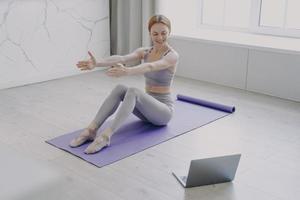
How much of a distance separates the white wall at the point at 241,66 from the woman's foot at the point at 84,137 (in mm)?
1680

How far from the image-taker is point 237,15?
4129 mm

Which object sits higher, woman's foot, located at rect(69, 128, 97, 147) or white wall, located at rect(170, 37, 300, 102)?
white wall, located at rect(170, 37, 300, 102)

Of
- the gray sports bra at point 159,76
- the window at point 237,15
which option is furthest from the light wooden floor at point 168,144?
the window at point 237,15

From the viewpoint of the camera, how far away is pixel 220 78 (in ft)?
12.7

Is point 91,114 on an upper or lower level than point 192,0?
lower

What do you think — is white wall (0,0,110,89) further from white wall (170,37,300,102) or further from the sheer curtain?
white wall (170,37,300,102)

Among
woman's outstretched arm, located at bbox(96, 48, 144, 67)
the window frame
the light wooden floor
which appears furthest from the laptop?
the window frame

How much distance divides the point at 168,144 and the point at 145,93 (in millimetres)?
337

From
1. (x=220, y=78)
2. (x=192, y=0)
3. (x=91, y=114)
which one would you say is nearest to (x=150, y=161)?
(x=91, y=114)

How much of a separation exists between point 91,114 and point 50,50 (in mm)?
1132

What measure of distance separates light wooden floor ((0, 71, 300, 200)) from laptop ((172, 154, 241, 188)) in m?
0.04

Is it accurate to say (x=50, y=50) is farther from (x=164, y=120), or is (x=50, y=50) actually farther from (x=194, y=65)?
(x=164, y=120)

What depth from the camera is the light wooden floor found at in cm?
204

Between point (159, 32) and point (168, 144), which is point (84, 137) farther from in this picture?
point (159, 32)
